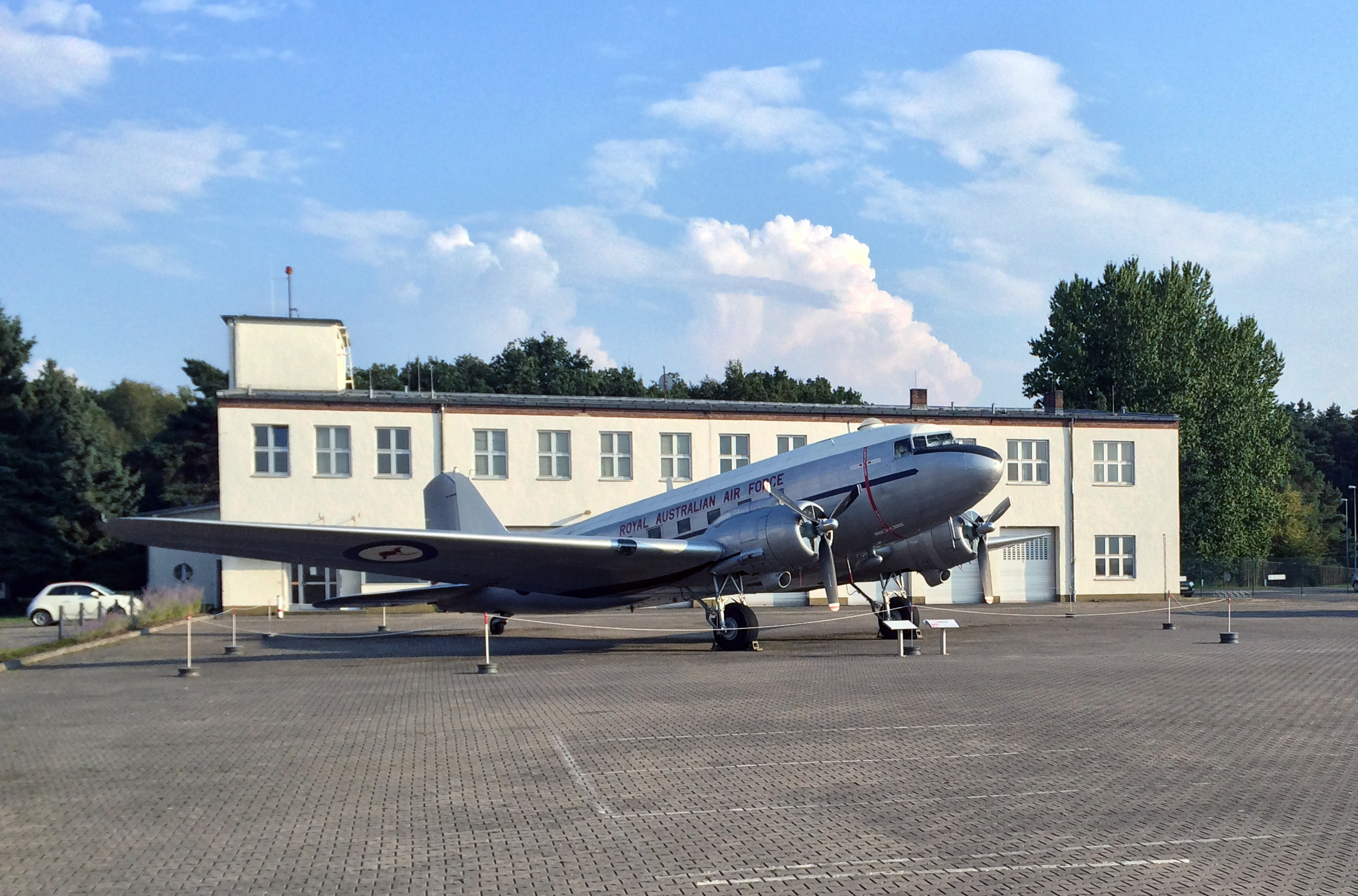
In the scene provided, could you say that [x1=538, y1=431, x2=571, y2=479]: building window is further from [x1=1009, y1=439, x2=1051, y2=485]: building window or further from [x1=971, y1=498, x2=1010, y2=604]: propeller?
[x1=971, y1=498, x2=1010, y2=604]: propeller

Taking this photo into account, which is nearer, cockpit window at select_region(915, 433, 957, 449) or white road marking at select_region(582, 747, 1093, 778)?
white road marking at select_region(582, 747, 1093, 778)

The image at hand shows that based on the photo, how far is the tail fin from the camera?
29.6 meters

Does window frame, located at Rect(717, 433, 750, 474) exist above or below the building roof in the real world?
below

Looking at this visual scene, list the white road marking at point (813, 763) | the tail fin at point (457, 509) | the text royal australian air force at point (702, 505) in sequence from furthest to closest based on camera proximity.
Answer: the tail fin at point (457, 509) < the text royal australian air force at point (702, 505) < the white road marking at point (813, 763)

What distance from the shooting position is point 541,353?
9462 centimetres

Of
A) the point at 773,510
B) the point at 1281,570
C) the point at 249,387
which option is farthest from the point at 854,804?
the point at 1281,570

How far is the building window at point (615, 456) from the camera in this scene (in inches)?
1825

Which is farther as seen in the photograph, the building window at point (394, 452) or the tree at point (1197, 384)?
the tree at point (1197, 384)

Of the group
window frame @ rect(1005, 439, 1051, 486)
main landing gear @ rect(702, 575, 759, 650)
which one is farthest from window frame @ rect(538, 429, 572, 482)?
main landing gear @ rect(702, 575, 759, 650)

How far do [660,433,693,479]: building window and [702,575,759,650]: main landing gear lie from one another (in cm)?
2281

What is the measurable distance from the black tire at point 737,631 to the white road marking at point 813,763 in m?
12.7

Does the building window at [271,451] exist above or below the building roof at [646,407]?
below

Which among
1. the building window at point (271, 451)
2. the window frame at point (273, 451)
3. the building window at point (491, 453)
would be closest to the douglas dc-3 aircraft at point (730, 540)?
the building window at point (491, 453)

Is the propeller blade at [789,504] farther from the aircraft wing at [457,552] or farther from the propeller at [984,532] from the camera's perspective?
the propeller at [984,532]
